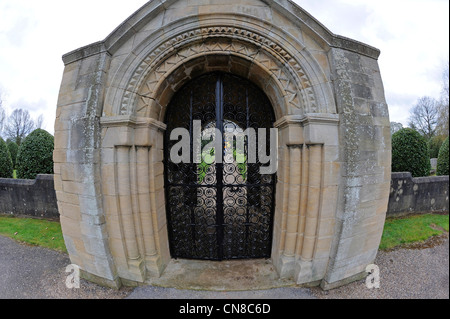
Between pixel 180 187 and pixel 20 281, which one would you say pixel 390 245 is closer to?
pixel 180 187

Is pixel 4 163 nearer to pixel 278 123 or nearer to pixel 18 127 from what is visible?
pixel 278 123

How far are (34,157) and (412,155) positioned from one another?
43.8 ft

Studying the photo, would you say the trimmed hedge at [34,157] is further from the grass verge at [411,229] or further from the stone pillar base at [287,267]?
the grass verge at [411,229]

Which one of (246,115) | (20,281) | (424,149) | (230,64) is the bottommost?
(20,281)

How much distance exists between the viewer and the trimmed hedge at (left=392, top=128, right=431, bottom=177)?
5930 mm

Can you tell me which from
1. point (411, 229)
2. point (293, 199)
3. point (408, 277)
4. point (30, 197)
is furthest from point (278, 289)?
point (30, 197)

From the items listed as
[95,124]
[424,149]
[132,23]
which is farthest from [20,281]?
[424,149]

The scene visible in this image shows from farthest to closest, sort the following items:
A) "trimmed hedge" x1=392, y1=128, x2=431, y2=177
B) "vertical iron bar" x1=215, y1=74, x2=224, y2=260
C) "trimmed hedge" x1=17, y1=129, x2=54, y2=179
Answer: "trimmed hedge" x1=17, y1=129, x2=54, y2=179 → "trimmed hedge" x1=392, y1=128, x2=431, y2=177 → "vertical iron bar" x1=215, y1=74, x2=224, y2=260

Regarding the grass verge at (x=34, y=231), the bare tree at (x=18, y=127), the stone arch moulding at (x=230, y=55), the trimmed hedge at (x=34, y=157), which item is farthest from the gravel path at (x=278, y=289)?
the bare tree at (x=18, y=127)

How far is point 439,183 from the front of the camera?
215 inches

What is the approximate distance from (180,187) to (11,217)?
7.00 m

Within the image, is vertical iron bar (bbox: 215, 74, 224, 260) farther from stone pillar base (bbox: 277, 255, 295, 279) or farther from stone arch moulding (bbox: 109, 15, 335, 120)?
stone pillar base (bbox: 277, 255, 295, 279)

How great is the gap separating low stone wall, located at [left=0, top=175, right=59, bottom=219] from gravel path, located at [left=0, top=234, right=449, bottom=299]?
225 centimetres

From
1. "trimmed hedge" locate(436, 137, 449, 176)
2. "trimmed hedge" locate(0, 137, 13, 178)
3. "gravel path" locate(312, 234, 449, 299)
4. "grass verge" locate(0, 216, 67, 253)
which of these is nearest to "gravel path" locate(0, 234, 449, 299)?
"gravel path" locate(312, 234, 449, 299)
